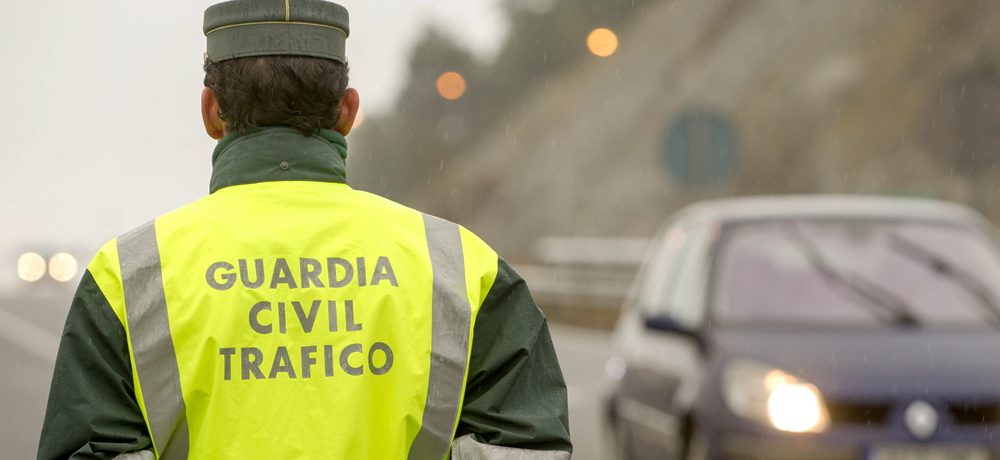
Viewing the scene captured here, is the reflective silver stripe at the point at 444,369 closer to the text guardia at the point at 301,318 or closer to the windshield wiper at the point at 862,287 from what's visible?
the text guardia at the point at 301,318

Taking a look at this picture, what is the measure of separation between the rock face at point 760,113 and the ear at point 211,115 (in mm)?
18827

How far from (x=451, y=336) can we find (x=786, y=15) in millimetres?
50945

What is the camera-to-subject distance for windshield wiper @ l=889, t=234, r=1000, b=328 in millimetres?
8016

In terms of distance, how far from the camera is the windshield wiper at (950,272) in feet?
26.3

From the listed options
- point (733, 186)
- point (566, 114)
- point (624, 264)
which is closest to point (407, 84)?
point (566, 114)

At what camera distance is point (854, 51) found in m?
46.2

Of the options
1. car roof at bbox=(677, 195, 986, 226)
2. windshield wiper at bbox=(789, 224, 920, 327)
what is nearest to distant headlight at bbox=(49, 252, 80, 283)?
car roof at bbox=(677, 195, 986, 226)

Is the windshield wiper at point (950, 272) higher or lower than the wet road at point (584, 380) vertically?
higher

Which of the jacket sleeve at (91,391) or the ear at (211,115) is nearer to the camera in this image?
the jacket sleeve at (91,391)

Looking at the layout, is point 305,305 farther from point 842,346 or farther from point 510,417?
point 842,346

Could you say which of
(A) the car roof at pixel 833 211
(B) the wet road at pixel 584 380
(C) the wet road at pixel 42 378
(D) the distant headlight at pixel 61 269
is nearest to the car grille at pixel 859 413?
(A) the car roof at pixel 833 211

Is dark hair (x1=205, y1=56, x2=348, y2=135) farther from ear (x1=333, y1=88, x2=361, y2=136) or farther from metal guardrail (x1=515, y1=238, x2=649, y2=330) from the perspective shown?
metal guardrail (x1=515, y1=238, x2=649, y2=330)

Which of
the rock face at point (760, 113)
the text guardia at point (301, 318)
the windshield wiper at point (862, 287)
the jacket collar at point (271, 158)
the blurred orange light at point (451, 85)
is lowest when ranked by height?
the text guardia at point (301, 318)

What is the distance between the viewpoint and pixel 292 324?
288cm
